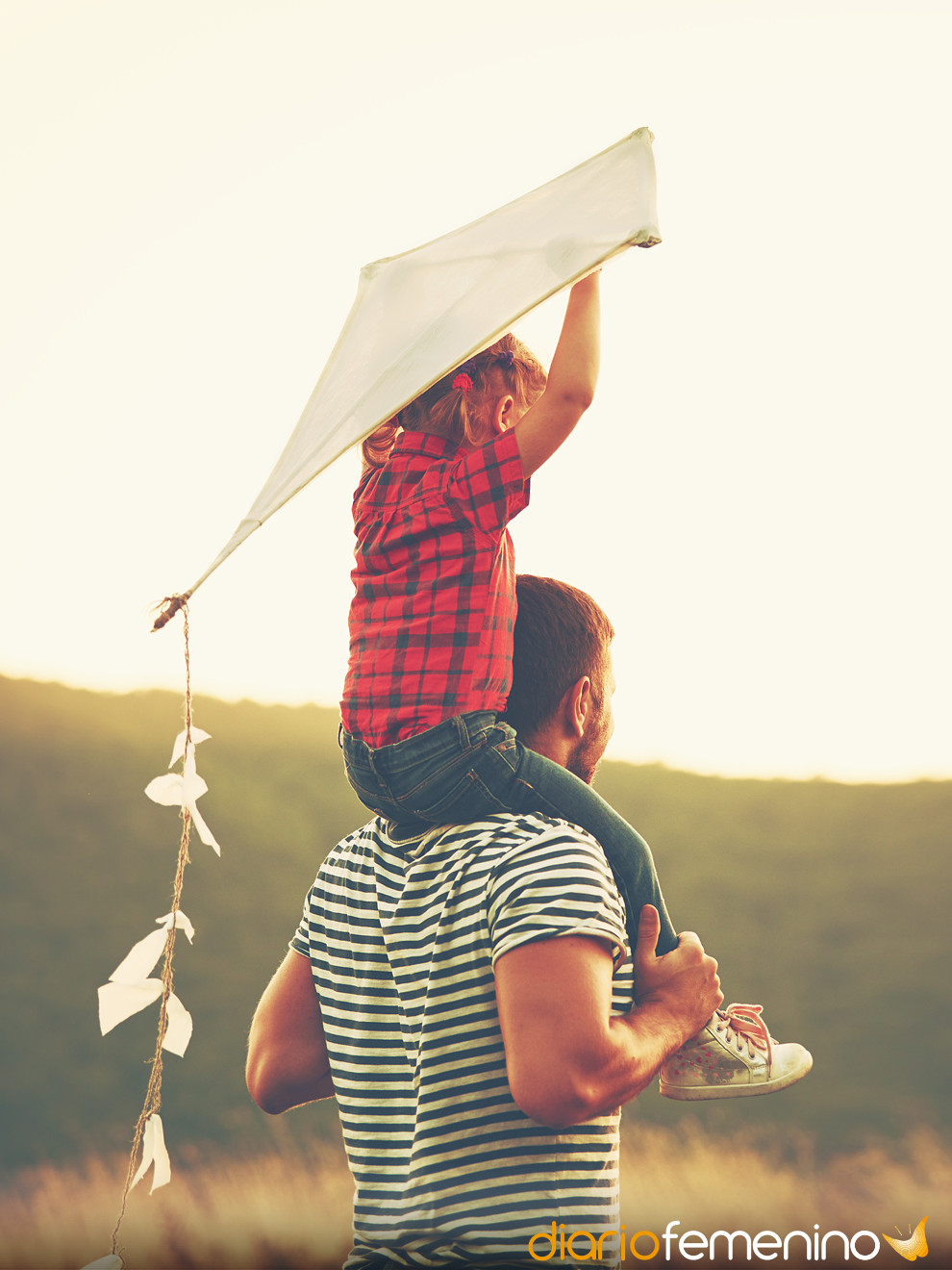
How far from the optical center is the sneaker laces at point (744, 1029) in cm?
155

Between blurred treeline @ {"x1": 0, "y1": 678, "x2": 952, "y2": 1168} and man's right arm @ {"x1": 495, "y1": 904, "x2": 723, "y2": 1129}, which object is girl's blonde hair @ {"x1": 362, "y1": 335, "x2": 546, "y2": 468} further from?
blurred treeline @ {"x1": 0, "y1": 678, "x2": 952, "y2": 1168}

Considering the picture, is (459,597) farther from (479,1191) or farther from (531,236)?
(479,1191)

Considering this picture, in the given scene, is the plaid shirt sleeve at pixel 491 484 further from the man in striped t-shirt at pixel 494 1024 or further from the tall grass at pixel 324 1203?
the tall grass at pixel 324 1203

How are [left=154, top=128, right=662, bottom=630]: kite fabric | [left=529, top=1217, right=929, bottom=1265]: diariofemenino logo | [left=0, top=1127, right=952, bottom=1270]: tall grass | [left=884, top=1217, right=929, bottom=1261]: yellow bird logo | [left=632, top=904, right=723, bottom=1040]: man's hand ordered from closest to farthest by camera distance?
[left=154, top=128, right=662, bottom=630]: kite fabric < [left=632, top=904, right=723, bottom=1040]: man's hand < [left=884, top=1217, right=929, bottom=1261]: yellow bird logo < [left=529, top=1217, right=929, bottom=1265]: diariofemenino logo < [left=0, top=1127, right=952, bottom=1270]: tall grass

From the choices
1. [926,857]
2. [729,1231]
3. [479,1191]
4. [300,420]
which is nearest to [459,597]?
[300,420]

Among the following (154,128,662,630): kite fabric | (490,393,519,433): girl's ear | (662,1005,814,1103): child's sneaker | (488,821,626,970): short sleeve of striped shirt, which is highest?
(154,128,662,630): kite fabric

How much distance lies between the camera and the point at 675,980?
4.69ft

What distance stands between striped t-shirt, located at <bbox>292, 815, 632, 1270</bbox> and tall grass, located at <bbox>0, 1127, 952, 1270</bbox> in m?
3.81

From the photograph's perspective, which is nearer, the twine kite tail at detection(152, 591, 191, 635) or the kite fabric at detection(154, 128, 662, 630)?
the kite fabric at detection(154, 128, 662, 630)

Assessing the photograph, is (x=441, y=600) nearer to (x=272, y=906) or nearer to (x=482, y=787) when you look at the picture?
(x=482, y=787)

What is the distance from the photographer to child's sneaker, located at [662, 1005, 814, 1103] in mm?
1507

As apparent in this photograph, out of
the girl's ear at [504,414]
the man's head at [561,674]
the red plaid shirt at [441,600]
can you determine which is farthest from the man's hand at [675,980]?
the girl's ear at [504,414]

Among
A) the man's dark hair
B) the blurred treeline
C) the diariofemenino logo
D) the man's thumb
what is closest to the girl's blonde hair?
the man's dark hair

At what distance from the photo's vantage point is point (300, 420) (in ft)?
4.61
